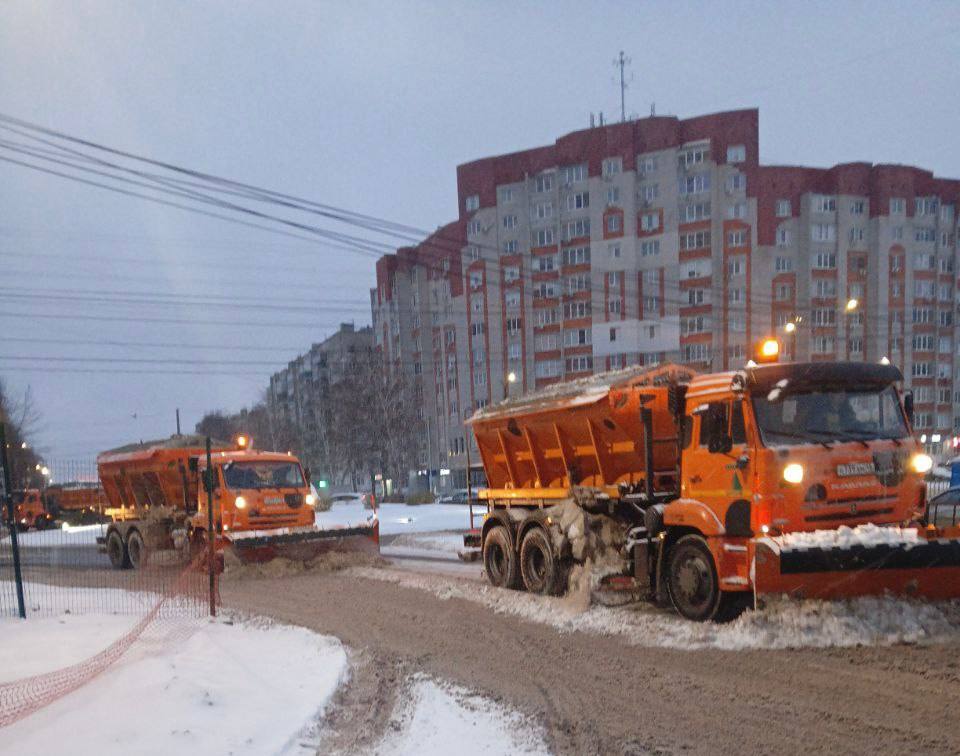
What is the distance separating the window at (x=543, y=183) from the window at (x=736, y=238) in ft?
49.8

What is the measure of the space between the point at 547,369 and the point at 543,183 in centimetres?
1588

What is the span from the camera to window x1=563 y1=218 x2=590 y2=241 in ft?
192

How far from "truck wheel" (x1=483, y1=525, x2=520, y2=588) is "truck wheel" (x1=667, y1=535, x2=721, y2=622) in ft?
10.8

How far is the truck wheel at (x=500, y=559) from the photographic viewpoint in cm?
1119

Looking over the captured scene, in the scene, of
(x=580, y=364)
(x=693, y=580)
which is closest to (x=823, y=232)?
(x=580, y=364)

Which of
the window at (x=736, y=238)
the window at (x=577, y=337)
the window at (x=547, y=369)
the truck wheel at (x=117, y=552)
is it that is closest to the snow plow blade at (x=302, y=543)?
the truck wheel at (x=117, y=552)

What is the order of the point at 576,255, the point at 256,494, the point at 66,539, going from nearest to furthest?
1. the point at 256,494
2. the point at 66,539
3. the point at 576,255

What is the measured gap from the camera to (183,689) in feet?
18.8

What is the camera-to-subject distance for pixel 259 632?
8.38 m

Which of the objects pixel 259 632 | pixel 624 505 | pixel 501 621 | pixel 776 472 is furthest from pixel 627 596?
pixel 259 632

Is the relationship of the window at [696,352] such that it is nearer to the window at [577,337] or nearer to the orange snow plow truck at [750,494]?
the window at [577,337]

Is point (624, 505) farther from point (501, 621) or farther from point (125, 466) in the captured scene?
point (125, 466)

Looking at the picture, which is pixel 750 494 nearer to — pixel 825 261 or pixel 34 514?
pixel 34 514

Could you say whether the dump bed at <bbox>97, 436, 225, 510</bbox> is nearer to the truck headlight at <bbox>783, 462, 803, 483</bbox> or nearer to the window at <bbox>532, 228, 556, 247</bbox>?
the truck headlight at <bbox>783, 462, 803, 483</bbox>
